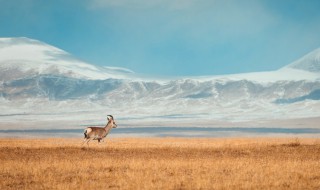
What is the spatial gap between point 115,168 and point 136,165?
0.94 metres

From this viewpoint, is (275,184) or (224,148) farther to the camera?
(224,148)

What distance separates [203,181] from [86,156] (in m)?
10.7

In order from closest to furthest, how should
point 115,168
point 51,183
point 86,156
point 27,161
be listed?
point 51,183 < point 115,168 < point 27,161 < point 86,156

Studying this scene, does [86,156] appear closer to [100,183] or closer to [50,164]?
[50,164]

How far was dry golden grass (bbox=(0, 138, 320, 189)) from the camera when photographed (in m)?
17.9

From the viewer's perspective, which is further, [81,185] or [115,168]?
[115,168]

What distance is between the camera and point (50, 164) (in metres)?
23.0

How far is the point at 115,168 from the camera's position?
22.0 meters

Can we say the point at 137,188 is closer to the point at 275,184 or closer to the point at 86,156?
the point at 275,184

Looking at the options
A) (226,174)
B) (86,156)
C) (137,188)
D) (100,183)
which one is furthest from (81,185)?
(86,156)

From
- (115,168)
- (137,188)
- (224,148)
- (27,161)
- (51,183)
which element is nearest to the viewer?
(137,188)

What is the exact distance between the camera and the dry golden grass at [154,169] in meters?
17.9

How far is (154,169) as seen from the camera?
70.6 ft

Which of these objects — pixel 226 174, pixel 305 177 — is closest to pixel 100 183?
pixel 226 174
